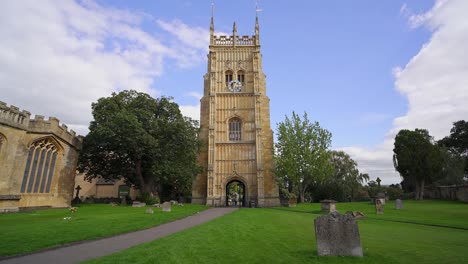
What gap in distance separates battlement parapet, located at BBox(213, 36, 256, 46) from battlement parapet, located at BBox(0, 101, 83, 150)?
80.0ft

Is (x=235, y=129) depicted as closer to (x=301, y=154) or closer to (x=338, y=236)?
(x=301, y=154)

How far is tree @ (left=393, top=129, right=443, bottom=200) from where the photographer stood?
3903 cm

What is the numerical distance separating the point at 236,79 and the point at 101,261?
117ft

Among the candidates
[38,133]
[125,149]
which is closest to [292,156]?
[125,149]

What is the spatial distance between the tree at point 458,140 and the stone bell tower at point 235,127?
33.8 meters

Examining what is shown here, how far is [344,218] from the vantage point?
6484mm

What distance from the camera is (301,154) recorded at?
Answer: 3350 cm

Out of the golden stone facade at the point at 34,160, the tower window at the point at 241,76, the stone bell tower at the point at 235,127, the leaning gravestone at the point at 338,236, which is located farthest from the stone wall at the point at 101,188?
the leaning gravestone at the point at 338,236

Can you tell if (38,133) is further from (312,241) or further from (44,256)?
(312,241)

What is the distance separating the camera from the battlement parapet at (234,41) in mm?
41375

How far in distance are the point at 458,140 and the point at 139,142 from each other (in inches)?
2018

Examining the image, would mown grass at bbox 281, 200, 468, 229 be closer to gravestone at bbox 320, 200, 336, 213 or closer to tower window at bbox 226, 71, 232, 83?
gravestone at bbox 320, 200, 336, 213

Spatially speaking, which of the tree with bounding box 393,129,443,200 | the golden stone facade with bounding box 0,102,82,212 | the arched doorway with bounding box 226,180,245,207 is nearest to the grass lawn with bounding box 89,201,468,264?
the golden stone facade with bounding box 0,102,82,212

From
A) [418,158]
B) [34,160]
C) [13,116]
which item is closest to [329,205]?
[34,160]
